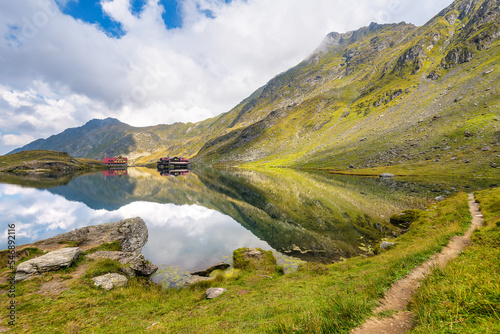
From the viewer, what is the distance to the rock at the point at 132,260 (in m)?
19.4

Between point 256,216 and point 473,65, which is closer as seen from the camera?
point 256,216

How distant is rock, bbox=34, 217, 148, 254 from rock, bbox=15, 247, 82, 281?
557 cm

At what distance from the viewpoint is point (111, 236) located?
1025 inches

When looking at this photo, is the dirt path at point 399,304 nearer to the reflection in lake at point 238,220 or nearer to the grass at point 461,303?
the grass at point 461,303

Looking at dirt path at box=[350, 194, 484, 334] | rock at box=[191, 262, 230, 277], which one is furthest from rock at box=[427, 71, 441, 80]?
rock at box=[191, 262, 230, 277]

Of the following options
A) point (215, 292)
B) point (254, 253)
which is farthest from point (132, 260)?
point (254, 253)

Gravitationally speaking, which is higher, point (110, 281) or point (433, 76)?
point (433, 76)

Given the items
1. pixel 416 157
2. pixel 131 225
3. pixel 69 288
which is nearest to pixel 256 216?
pixel 131 225

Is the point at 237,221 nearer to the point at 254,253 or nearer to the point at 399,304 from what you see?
the point at 254,253

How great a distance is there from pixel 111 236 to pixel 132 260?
8.96 metres

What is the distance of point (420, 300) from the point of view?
6695 mm

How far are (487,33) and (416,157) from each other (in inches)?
5931

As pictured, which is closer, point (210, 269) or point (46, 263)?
point (46, 263)

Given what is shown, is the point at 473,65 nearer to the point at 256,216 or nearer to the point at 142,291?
the point at 256,216
